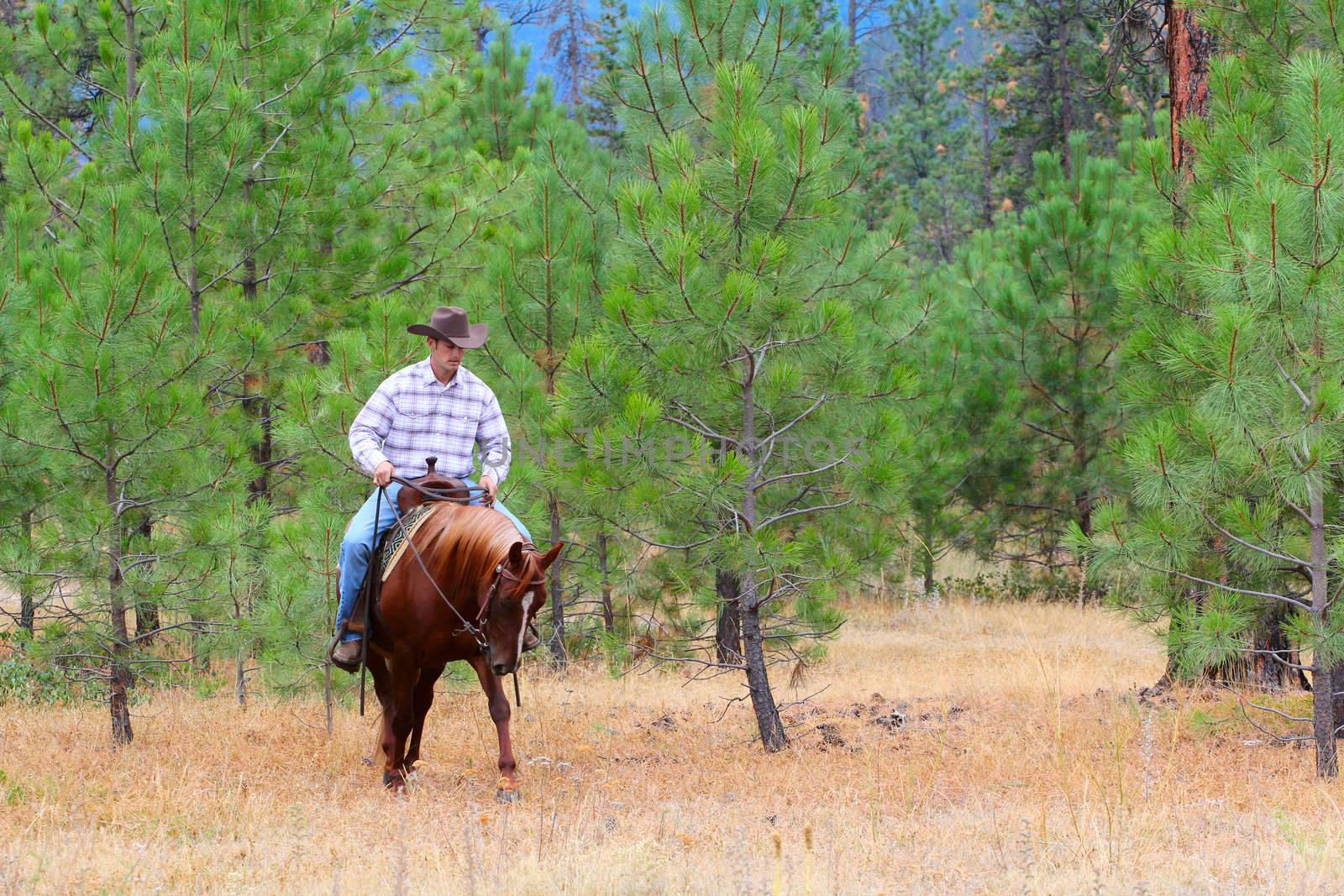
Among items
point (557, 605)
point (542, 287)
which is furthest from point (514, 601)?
point (557, 605)

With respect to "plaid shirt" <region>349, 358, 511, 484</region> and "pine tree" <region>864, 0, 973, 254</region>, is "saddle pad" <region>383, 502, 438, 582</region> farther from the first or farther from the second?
"pine tree" <region>864, 0, 973, 254</region>

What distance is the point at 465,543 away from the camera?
6.56 metres

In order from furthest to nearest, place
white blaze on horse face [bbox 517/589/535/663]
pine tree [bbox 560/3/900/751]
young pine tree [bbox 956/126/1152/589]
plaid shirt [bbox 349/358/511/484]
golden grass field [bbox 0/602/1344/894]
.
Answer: young pine tree [bbox 956/126/1152/589] → pine tree [bbox 560/3/900/751] → plaid shirt [bbox 349/358/511/484] → white blaze on horse face [bbox 517/589/535/663] → golden grass field [bbox 0/602/1344/894]

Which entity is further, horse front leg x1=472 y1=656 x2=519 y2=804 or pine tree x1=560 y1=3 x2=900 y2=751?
pine tree x1=560 y1=3 x2=900 y2=751

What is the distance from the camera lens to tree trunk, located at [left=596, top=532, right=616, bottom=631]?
11.2 m

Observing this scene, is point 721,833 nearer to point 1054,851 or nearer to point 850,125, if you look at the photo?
point 1054,851

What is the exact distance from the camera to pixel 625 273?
777cm

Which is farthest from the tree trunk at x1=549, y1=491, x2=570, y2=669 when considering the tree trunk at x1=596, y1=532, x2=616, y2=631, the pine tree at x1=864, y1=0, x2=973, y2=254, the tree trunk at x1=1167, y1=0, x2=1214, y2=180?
the pine tree at x1=864, y1=0, x2=973, y2=254

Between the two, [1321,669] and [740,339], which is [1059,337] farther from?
[740,339]

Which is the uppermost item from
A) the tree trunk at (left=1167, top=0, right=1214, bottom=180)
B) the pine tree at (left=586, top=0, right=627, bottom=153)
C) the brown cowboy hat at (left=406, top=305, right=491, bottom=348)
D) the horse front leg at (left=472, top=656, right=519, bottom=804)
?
the pine tree at (left=586, top=0, right=627, bottom=153)

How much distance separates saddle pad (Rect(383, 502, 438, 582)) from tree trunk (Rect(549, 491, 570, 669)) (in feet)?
15.1

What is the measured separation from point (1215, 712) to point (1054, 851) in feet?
13.6

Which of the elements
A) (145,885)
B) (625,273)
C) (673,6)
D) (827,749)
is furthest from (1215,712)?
(145,885)

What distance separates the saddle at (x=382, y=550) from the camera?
22.7 feet
